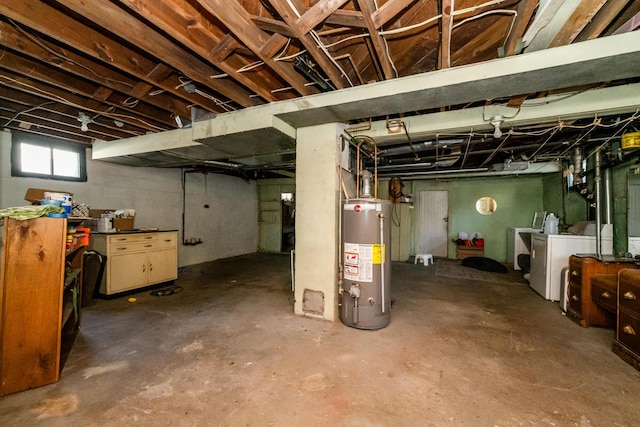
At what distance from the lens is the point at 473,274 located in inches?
201

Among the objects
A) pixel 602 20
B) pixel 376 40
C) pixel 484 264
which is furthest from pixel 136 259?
pixel 484 264

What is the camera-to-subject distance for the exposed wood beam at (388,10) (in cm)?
138

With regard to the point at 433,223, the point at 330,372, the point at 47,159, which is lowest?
the point at 330,372

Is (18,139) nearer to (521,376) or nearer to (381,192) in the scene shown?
(521,376)

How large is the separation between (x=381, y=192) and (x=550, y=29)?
17.4 ft

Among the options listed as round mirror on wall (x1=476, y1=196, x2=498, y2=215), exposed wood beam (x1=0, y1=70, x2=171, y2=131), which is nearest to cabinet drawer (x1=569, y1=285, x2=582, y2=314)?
round mirror on wall (x1=476, y1=196, x2=498, y2=215)

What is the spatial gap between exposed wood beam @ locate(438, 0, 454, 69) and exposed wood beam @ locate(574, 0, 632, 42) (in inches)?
31.7

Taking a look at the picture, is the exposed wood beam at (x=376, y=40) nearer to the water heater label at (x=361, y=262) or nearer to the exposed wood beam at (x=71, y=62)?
the water heater label at (x=361, y=262)

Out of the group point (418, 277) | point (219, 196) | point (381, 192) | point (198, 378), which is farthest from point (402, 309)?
point (219, 196)

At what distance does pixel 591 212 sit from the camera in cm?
388

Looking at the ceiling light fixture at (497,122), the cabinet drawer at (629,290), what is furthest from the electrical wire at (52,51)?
the cabinet drawer at (629,290)

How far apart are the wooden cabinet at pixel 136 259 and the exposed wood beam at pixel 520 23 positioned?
15.7ft

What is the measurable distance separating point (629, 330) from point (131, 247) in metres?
5.60

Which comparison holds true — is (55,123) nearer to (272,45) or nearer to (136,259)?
(136,259)
